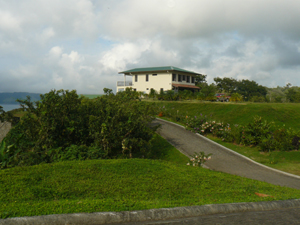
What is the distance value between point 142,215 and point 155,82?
1526 inches

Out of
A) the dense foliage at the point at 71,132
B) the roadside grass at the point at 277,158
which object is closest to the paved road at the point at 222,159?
the roadside grass at the point at 277,158

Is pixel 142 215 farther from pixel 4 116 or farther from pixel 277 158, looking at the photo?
pixel 277 158

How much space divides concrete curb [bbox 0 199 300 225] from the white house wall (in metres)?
36.3

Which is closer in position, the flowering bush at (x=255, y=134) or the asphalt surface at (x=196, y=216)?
the asphalt surface at (x=196, y=216)

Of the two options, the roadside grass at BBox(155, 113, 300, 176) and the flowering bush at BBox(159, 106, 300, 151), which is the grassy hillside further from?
the roadside grass at BBox(155, 113, 300, 176)

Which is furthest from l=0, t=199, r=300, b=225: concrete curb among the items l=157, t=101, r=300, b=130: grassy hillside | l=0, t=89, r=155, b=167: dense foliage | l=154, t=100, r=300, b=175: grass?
l=157, t=101, r=300, b=130: grassy hillside

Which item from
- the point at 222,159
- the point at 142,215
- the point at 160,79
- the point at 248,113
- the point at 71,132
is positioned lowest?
the point at 222,159

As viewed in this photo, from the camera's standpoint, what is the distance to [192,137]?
16688 millimetres

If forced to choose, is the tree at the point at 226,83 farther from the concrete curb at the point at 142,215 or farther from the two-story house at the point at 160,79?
the concrete curb at the point at 142,215

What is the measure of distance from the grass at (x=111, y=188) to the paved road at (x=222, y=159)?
121 inches

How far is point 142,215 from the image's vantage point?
4688 millimetres

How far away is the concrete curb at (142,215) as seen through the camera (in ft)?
13.6

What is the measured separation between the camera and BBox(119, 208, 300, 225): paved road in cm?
475

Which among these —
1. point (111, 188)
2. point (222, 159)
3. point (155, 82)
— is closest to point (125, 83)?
point (155, 82)
